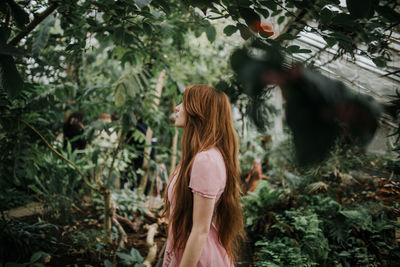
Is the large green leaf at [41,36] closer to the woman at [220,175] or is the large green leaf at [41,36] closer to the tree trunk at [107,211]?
the woman at [220,175]

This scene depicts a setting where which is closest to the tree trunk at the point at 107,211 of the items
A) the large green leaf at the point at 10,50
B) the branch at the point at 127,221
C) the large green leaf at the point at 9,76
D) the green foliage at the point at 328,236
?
the branch at the point at 127,221

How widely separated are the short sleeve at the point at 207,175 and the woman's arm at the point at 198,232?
0.11ft

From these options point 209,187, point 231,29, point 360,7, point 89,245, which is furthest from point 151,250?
point 360,7

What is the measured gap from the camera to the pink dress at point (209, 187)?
1.06 metres

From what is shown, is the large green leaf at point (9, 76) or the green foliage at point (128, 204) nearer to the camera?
the large green leaf at point (9, 76)

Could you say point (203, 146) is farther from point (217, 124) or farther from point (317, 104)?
point (317, 104)

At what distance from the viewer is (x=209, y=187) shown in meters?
1.05

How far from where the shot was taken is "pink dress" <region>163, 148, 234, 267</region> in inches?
41.8

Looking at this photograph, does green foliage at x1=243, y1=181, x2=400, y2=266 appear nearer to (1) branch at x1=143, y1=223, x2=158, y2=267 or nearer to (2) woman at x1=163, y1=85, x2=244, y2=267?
(1) branch at x1=143, y1=223, x2=158, y2=267

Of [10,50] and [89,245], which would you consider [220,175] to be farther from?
[89,245]

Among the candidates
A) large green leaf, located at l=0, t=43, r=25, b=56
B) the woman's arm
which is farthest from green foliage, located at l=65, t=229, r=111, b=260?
large green leaf, located at l=0, t=43, r=25, b=56

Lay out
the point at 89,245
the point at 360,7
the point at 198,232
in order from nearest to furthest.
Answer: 1. the point at 360,7
2. the point at 198,232
3. the point at 89,245

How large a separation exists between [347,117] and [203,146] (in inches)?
36.1

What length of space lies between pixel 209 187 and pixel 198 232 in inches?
7.9
